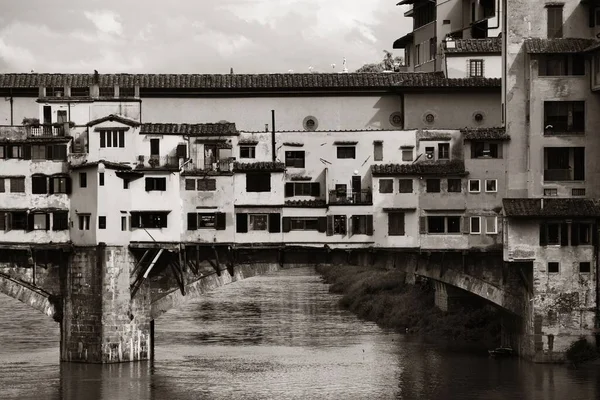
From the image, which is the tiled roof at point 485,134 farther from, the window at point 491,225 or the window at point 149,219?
the window at point 149,219

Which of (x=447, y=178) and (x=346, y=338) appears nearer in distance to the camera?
(x=447, y=178)

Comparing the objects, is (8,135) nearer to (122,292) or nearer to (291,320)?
(122,292)

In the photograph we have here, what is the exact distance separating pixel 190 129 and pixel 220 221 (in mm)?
3788

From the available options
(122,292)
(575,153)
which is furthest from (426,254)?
(122,292)

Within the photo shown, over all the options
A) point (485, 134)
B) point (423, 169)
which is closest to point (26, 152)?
point (423, 169)

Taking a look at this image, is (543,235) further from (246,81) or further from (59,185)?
(59,185)

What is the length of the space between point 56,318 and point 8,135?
23.8ft

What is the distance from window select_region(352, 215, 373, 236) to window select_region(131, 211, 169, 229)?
714 cm

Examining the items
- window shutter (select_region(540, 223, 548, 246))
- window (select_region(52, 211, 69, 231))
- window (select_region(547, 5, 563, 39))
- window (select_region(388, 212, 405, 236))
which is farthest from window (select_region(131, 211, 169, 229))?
window (select_region(547, 5, 563, 39))

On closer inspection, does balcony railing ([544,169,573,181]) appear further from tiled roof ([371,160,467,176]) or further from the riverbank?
the riverbank

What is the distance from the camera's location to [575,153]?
6000 cm

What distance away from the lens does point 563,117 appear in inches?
2360

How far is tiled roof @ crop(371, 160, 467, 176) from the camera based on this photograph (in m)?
60.5

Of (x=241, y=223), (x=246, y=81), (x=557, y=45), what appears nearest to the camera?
(x=557, y=45)
